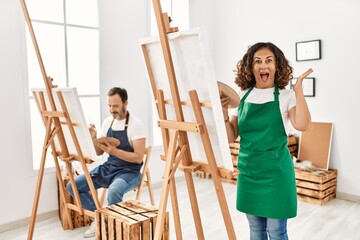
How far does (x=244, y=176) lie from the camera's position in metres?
1.74

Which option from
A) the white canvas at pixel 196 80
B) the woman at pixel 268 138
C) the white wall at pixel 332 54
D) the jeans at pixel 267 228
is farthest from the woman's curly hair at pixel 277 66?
the white wall at pixel 332 54

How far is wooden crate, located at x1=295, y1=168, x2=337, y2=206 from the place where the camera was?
3527mm

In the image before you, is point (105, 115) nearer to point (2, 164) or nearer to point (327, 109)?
point (2, 164)

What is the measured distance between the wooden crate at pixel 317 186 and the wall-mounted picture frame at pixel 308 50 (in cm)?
131

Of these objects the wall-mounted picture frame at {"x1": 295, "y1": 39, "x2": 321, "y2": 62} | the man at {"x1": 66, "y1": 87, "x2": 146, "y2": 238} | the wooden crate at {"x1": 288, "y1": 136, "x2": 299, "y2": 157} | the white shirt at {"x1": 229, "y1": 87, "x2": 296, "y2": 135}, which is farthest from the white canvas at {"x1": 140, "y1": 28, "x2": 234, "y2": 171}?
the wall-mounted picture frame at {"x1": 295, "y1": 39, "x2": 321, "y2": 62}

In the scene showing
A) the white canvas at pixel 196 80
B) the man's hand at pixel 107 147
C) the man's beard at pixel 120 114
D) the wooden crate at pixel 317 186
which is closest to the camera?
the white canvas at pixel 196 80

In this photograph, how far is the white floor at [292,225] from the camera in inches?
112

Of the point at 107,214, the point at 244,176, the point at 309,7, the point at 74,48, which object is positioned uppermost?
the point at 309,7

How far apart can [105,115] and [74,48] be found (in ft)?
2.59

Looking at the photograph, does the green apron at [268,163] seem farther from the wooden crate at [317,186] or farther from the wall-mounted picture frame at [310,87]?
the wall-mounted picture frame at [310,87]

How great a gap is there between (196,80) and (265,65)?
39 cm

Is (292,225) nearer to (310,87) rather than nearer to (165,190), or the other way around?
(310,87)

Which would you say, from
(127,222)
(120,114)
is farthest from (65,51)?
(127,222)

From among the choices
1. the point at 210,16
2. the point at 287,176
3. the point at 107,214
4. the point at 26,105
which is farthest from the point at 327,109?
the point at 26,105
